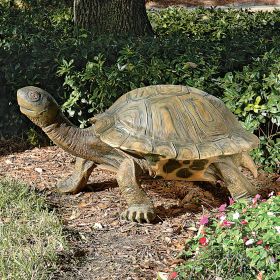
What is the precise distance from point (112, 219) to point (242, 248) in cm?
169

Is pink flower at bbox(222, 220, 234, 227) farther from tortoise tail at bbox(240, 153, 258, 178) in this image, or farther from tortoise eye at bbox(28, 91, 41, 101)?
tortoise eye at bbox(28, 91, 41, 101)

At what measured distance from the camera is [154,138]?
17.3 ft

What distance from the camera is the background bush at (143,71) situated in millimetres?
6750

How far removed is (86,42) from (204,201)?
129 inches

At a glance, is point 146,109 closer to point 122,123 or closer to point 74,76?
point 122,123

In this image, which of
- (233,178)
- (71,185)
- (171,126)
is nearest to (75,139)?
(71,185)

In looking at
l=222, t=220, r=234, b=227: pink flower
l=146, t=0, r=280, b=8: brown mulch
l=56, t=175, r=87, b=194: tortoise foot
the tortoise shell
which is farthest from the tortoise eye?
l=146, t=0, r=280, b=8: brown mulch

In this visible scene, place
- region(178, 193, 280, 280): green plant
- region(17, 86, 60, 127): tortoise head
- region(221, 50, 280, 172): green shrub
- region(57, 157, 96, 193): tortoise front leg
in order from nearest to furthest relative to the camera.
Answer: region(178, 193, 280, 280): green plant
region(17, 86, 60, 127): tortoise head
region(57, 157, 96, 193): tortoise front leg
region(221, 50, 280, 172): green shrub

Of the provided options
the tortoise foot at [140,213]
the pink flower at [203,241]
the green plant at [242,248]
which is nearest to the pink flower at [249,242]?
the green plant at [242,248]

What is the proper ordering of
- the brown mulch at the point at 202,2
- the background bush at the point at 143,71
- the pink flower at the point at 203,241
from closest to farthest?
1. the pink flower at the point at 203,241
2. the background bush at the point at 143,71
3. the brown mulch at the point at 202,2

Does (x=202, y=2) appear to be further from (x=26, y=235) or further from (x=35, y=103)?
(x=26, y=235)

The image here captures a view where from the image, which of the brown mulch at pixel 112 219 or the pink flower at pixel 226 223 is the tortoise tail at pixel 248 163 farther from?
the pink flower at pixel 226 223

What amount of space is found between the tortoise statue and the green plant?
97 centimetres

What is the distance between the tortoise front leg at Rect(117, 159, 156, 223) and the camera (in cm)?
538
